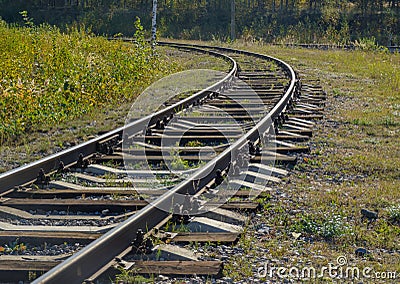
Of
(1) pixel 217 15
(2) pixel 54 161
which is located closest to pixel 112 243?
(2) pixel 54 161

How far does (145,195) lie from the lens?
17.7 ft

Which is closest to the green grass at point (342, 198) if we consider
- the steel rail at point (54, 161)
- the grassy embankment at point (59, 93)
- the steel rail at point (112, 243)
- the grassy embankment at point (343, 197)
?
the grassy embankment at point (343, 197)

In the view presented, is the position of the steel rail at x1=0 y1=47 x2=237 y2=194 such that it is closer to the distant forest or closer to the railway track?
the railway track

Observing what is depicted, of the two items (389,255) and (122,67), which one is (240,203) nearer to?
(389,255)

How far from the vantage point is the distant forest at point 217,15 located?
43250 mm

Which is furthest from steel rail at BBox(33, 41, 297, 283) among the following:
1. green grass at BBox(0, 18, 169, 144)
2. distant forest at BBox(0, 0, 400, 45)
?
distant forest at BBox(0, 0, 400, 45)

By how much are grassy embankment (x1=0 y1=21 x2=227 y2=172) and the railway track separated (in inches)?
25.2

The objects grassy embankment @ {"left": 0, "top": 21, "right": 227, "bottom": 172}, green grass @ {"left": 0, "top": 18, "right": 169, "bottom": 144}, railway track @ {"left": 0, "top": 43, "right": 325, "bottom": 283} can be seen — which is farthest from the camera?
green grass @ {"left": 0, "top": 18, "right": 169, "bottom": 144}

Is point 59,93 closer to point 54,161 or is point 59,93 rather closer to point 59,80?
point 59,80

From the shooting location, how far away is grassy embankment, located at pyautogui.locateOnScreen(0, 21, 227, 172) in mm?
7801

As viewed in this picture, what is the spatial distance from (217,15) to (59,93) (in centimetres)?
3944

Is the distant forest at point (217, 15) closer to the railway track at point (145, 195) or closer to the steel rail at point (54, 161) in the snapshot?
the railway track at point (145, 195)

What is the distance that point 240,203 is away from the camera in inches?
206

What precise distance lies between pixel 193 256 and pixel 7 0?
51.4 metres
